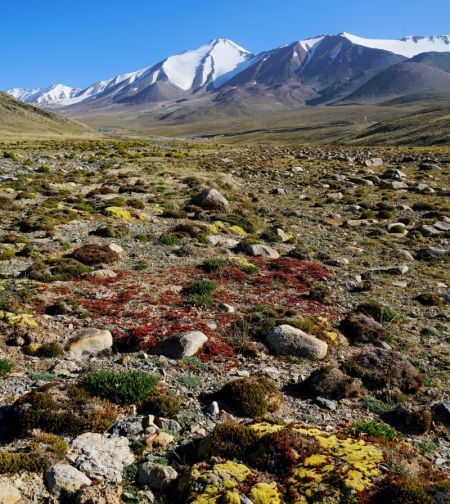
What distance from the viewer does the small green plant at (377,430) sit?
9.69 meters

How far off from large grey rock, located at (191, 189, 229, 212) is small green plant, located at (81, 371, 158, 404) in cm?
2317

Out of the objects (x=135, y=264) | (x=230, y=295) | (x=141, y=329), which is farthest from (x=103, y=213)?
(x=141, y=329)

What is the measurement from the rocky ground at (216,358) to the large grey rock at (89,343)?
1.7 inches

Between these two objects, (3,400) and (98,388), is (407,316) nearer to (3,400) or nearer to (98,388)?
(98,388)

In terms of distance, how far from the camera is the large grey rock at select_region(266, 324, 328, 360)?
13438 millimetres

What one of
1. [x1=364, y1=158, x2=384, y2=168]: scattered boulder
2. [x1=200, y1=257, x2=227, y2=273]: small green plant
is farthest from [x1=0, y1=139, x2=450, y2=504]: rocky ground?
[x1=364, y1=158, x2=384, y2=168]: scattered boulder

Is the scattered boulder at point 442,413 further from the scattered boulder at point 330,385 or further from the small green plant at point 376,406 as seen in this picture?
the scattered boulder at point 330,385

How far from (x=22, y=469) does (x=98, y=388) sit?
2.78m

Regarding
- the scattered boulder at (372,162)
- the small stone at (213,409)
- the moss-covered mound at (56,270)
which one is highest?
the scattered boulder at (372,162)

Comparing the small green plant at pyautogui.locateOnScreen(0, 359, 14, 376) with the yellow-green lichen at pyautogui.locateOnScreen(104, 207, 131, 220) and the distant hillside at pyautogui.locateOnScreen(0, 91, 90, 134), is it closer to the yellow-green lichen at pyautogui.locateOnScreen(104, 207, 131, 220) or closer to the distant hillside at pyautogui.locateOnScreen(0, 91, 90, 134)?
the yellow-green lichen at pyautogui.locateOnScreen(104, 207, 131, 220)

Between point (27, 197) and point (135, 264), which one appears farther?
point (27, 197)

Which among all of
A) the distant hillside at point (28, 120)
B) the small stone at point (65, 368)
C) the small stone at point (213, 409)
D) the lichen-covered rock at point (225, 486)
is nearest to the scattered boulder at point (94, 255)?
the small stone at point (65, 368)

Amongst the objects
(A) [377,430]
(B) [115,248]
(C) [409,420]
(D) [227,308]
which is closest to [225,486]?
(A) [377,430]

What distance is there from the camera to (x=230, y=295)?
17.6 metres
